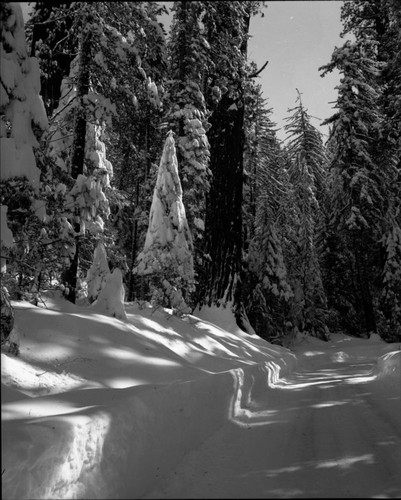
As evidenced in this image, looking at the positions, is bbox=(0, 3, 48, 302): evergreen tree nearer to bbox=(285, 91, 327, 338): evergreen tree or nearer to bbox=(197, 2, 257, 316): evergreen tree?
bbox=(197, 2, 257, 316): evergreen tree

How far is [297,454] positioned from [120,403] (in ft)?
6.10

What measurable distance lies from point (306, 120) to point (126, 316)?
32820 millimetres

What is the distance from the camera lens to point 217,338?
9.48m

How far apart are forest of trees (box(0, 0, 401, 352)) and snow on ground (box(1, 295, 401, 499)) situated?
100cm

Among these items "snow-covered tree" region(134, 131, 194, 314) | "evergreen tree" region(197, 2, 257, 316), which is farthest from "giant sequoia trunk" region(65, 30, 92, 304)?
"evergreen tree" region(197, 2, 257, 316)

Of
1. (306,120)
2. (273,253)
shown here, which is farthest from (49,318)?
(306,120)

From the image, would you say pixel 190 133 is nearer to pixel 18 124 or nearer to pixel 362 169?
pixel 18 124

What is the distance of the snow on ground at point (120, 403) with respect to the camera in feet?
7.44

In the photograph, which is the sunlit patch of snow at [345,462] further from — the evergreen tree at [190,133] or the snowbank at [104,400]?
the evergreen tree at [190,133]

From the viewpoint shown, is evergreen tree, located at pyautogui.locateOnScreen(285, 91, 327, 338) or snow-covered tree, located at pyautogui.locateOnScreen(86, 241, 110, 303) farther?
evergreen tree, located at pyautogui.locateOnScreen(285, 91, 327, 338)

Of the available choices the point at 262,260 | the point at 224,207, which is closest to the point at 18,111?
the point at 224,207

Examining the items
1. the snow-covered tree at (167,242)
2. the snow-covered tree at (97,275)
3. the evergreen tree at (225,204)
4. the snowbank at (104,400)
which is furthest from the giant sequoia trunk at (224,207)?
the snowbank at (104,400)

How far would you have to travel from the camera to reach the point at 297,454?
370 cm

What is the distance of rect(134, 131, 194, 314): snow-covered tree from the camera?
12586mm
